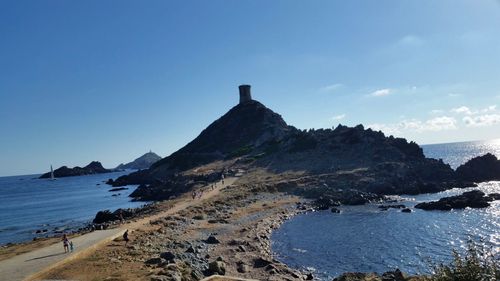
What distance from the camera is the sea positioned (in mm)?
35344

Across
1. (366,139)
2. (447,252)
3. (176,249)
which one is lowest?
(447,252)

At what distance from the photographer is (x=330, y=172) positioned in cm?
8644

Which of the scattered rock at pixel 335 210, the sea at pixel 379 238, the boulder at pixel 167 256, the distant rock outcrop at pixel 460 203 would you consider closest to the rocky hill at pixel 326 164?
the scattered rock at pixel 335 210

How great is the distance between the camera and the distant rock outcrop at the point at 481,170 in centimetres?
8762

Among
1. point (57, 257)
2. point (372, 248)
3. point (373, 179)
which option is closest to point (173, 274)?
point (57, 257)

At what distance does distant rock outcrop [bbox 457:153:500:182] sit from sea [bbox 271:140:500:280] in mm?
30224

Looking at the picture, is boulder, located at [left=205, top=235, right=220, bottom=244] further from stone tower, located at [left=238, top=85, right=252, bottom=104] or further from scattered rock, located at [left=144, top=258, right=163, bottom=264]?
stone tower, located at [left=238, top=85, right=252, bottom=104]

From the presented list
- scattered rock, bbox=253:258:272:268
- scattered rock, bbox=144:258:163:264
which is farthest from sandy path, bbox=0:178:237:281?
scattered rock, bbox=253:258:272:268

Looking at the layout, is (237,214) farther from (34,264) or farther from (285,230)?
(34,264)

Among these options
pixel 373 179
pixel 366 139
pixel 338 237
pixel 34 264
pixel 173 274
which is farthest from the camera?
pixel 366 139

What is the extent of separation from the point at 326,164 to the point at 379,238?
A: 50250mm

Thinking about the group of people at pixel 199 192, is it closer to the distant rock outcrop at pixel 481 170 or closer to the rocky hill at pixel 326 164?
the rocky hill at pixel 326 164

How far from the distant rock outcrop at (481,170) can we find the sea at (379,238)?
1190 inches

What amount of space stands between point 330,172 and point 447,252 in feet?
160
